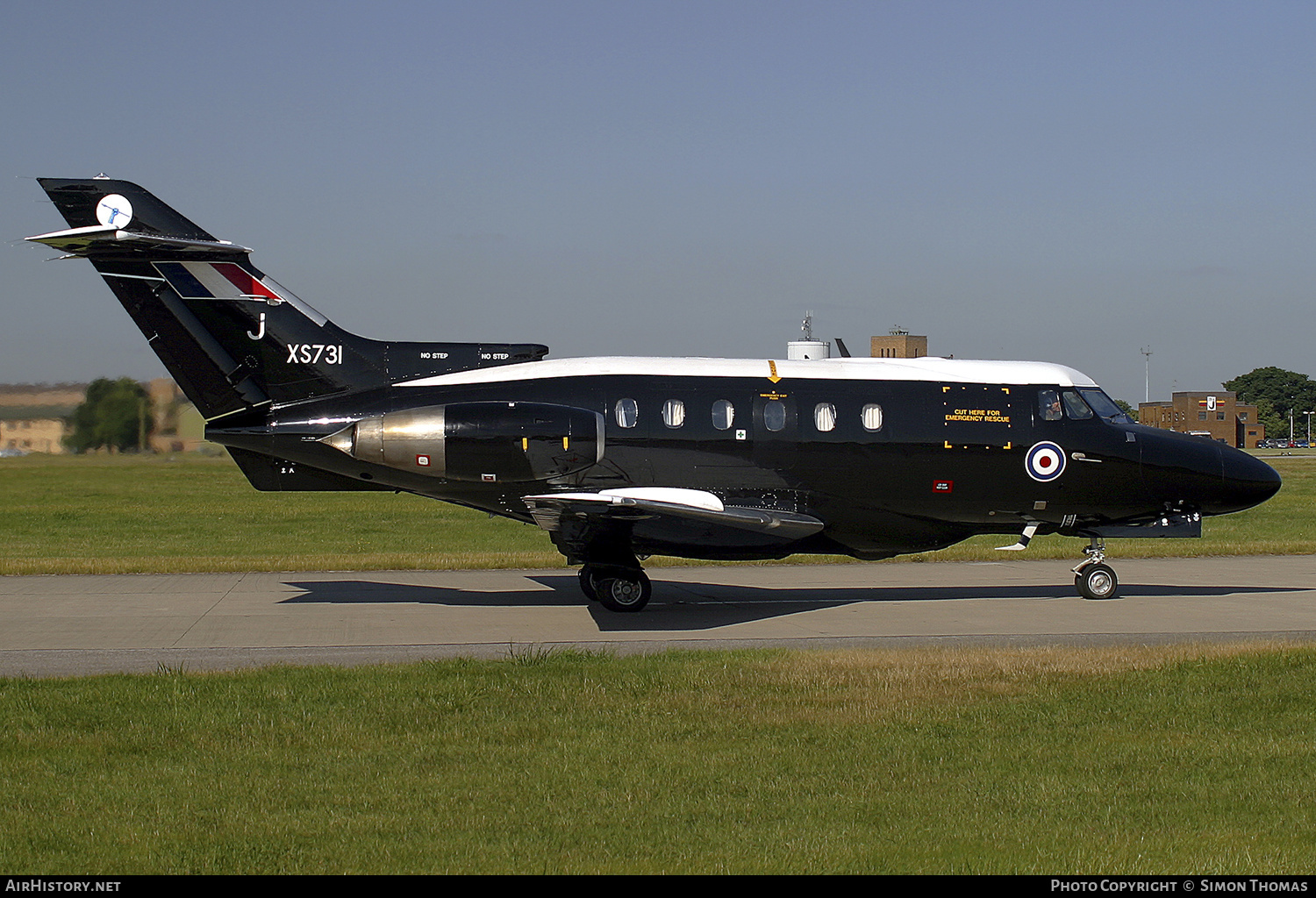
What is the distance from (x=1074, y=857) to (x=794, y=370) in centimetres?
1229

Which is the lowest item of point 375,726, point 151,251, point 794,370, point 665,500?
point 375,726

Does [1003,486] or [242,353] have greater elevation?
[242,353]

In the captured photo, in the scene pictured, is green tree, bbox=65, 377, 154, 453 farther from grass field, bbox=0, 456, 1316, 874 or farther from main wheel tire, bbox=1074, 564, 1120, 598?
main wheel tire, bbox=1074, 564, 1120, 598

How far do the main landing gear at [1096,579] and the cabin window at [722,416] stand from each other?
642 centimetres

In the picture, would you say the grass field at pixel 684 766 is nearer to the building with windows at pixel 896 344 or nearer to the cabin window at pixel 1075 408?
the cabin window at pixel 1075 408

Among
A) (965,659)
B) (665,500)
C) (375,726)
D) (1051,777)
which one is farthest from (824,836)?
(665,500)

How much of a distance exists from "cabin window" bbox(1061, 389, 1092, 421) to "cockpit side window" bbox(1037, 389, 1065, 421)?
13cm

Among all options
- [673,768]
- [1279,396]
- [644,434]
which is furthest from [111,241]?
[1279,396]

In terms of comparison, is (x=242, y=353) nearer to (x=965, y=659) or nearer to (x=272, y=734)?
(x=272, y=734)

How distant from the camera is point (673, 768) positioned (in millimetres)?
8672

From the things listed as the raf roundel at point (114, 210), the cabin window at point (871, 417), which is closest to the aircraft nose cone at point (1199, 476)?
the cabin window at point (871, 417)

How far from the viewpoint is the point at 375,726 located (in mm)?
9961

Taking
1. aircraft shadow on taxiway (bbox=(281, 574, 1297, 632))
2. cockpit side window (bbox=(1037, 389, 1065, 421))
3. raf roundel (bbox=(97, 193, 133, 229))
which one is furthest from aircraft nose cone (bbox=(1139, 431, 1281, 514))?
raf roundel (bbox=(97, 193, 133, 229))

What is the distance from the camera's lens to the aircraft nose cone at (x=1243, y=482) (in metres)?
18.9
